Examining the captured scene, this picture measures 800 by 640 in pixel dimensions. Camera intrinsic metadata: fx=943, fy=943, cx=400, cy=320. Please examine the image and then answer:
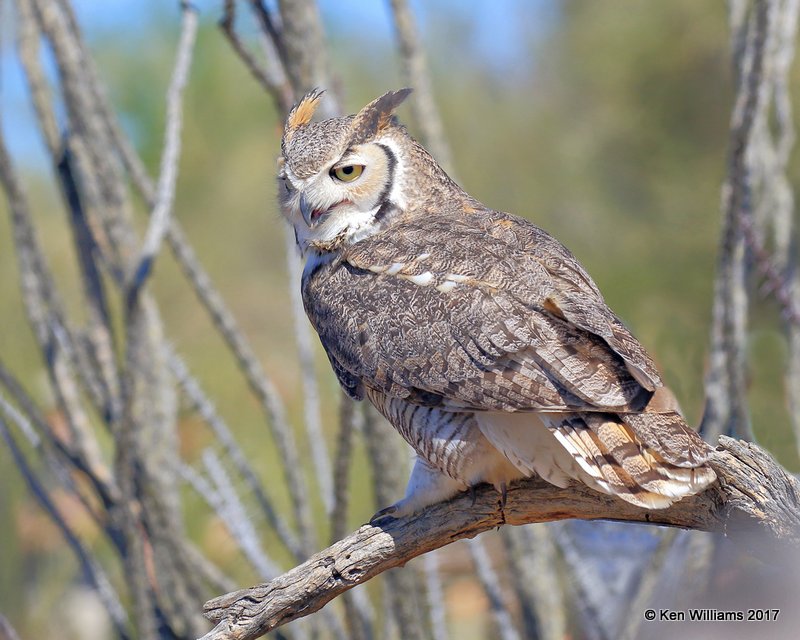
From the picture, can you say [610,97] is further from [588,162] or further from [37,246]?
[37,246]

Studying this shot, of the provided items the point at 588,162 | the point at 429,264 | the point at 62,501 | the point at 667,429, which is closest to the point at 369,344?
the point at 429,264

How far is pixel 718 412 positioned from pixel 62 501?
5299mm

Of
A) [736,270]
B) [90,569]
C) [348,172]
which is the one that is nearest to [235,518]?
[90,569]

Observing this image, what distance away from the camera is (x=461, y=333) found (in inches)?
82.4

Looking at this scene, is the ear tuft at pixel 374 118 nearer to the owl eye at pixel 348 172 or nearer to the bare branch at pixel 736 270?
the owl eye at pixel 348 172

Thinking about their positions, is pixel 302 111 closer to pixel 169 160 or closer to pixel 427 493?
pixel 169 160

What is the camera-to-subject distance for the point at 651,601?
3.16m

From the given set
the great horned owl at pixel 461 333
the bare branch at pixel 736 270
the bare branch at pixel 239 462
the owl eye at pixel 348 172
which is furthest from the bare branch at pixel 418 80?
the bare branch at pixel 239 462

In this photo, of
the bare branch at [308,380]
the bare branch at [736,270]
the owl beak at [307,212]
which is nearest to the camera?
the owl beak at [307,212]

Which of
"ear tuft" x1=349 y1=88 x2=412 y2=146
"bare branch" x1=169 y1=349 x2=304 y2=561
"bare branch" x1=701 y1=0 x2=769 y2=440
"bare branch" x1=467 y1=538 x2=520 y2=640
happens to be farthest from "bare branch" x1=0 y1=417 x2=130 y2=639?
"bare branch" x1=701 y1=0 x2=769 y2=440

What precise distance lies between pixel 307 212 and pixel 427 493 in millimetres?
847

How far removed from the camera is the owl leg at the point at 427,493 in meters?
2.16

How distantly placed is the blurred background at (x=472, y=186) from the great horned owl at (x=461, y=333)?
187cm

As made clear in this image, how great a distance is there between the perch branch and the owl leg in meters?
0.03
